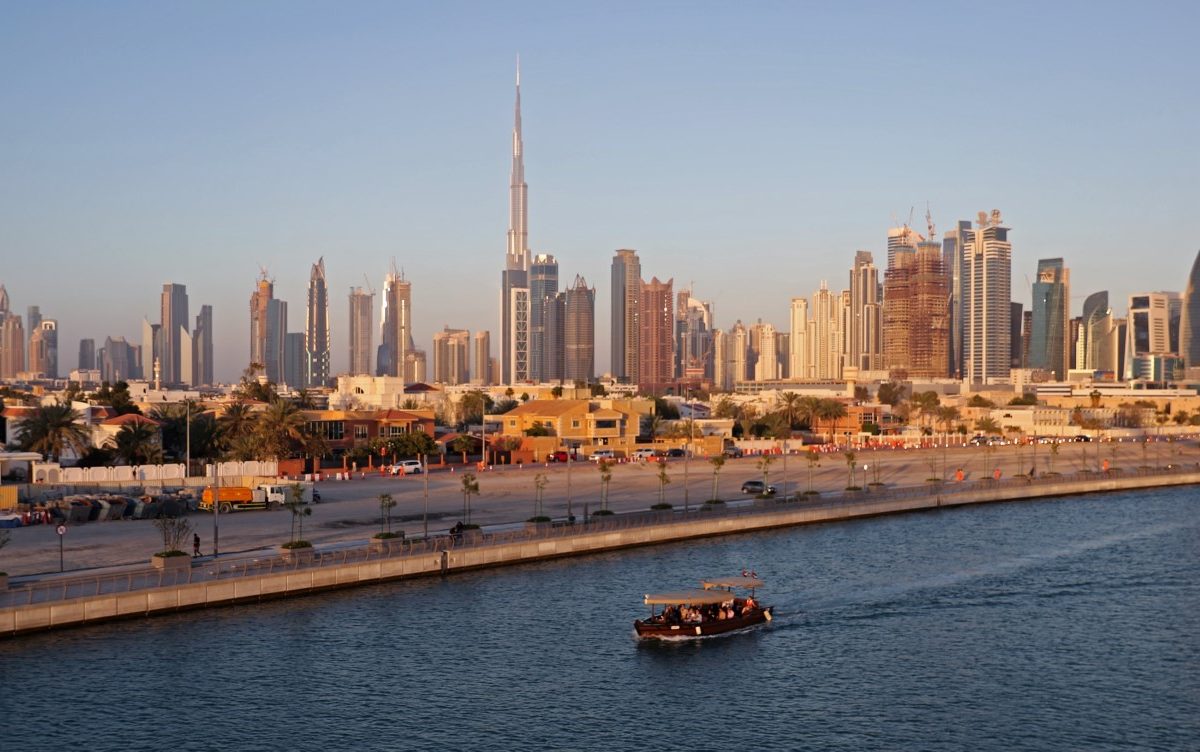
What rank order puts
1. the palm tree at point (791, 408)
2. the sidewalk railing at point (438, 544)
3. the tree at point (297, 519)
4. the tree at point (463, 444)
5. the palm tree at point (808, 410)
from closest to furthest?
the sidewalk railing at point (438, 544)
the tree at point (297, 519)
the tree at point (463, 444)
the palm tree at point (791, 408)
the palm tree at point (808, 410)

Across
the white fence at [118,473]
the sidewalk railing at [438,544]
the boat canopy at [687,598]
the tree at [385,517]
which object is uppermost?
the white fence at [118,473]

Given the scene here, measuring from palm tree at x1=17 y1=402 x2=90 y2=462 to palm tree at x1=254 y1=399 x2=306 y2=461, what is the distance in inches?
473

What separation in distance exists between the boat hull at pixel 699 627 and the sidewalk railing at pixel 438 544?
14.8m

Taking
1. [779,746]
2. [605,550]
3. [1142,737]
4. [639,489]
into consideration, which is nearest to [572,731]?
[779,746]

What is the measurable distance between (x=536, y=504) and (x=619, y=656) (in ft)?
118

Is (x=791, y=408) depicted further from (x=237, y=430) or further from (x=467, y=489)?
(x=467, y=489)

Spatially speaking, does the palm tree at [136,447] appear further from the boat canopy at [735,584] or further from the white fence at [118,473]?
the boat canopy at [735,584]

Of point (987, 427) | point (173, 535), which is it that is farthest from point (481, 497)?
point (987, 427)

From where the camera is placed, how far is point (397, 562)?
2092 inches

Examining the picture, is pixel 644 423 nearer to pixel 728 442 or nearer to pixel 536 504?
pixel 728 442

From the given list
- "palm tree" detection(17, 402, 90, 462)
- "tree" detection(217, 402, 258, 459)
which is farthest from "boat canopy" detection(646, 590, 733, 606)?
"palm tree" detection(17, 402, 90, 462)

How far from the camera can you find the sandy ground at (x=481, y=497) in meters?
55.2

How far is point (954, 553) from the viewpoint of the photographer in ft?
214

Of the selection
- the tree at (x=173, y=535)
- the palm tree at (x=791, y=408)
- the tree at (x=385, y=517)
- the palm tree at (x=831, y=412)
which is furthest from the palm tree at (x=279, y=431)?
the palm tree at (x=831, y=412)
